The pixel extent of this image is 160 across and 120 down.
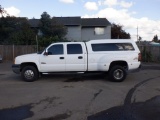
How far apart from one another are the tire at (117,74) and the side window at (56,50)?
248cm

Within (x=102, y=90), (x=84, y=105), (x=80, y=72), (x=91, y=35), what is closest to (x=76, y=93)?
(x=102, y=90)

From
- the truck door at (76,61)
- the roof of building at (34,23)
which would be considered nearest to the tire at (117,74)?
the truck door at (76,61)

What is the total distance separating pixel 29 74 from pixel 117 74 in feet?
13.2

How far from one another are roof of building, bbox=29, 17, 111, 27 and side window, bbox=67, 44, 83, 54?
33358 millimetres

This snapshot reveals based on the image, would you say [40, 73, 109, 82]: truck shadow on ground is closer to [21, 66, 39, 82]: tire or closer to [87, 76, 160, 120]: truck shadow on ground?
[21, 66, 39, 82]: tire

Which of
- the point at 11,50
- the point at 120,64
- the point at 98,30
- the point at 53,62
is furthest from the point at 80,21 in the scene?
the point at 53,62

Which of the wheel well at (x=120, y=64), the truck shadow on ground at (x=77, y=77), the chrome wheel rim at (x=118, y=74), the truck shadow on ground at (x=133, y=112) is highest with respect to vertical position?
the wheel well at (x=120, y=64)

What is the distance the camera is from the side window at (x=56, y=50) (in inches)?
574

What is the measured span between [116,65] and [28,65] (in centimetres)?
408

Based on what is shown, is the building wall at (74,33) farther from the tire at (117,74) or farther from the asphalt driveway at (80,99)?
the tire at (117,74)

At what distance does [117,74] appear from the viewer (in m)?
14.3

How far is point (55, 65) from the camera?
14.5 meters

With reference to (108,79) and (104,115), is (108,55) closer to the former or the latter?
(108,79)

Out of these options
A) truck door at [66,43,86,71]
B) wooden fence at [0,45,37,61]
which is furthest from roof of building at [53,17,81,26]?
truck door at [66,43,86,71]
